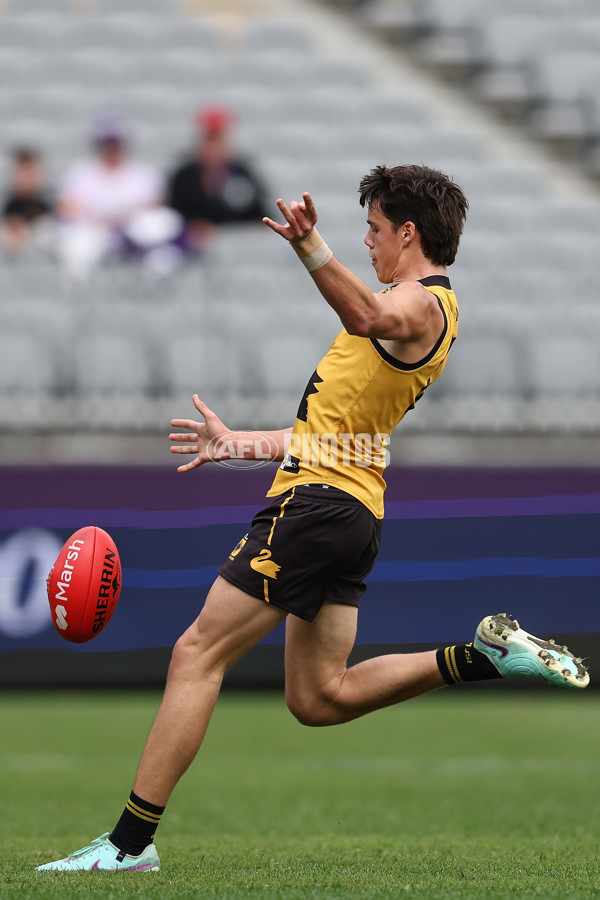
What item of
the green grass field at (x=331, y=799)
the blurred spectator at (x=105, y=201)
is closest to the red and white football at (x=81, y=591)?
the green grass field at (x=331, y=799)

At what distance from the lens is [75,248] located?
35.1ft

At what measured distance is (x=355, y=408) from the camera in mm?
4332

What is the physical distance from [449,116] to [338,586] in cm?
979

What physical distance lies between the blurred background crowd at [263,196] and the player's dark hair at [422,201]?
173 inches

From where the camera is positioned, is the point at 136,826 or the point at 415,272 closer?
the point at 136,826

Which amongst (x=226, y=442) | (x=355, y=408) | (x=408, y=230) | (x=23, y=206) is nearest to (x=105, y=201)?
(x=23, y=206)

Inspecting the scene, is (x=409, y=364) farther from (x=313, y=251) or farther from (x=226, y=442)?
(x=226, y=442)

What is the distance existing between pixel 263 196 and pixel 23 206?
201 cm

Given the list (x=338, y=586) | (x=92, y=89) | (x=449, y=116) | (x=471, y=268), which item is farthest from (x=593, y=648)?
(x=92, y=89)

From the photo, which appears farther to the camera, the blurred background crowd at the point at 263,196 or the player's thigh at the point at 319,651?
the blurred background crowd at the point at 263,196

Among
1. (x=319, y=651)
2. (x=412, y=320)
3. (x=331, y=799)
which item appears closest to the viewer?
(x=412, y=320)

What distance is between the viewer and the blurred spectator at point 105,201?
10734 millimetres

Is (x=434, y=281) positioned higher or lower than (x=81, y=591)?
higher

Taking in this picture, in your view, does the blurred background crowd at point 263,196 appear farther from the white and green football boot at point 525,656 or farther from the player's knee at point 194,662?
the player's knee at point 194,662
